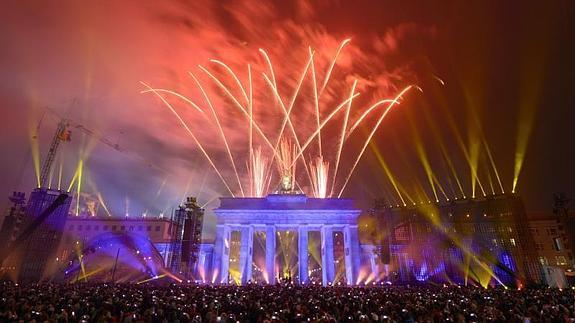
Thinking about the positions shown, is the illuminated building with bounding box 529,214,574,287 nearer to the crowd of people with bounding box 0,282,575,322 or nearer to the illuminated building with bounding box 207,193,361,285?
the illuminated building with bounding box 207,193,361,285

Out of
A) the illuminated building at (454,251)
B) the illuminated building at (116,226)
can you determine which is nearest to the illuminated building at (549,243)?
the illuminated building at (454,251)

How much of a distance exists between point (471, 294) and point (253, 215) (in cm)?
3627

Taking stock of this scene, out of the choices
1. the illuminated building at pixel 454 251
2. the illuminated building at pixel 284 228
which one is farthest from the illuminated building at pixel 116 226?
the illuminated building at pixel 454 251

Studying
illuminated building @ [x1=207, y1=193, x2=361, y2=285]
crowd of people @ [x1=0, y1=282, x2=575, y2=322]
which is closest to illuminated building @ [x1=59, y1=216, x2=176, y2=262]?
illuminated building @ [x1=207, y1=193, x2=361, y2=285]

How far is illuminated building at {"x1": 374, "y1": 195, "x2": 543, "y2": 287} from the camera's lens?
133ft

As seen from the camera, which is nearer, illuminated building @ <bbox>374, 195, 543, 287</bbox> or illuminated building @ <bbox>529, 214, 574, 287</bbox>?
illuminated building @ <bbox>374, 195, 543, 287</bbox>

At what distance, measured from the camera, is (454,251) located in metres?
45.8

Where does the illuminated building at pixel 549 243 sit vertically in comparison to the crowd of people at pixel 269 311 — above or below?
above

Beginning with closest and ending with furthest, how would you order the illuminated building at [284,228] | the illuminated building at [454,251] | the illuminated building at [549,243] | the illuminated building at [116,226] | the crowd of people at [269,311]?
the crowd of people at [269,311] < the illuminated building at [454,251] < the illuminated building at [284,228] < the illuminated building at [549,243] < the illuminated building at [116,226]

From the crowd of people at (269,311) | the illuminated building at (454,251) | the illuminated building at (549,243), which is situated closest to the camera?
the crowd of people at (269,311)

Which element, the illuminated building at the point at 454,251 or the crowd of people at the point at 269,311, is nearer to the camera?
the crowd of people at the point at 269,311

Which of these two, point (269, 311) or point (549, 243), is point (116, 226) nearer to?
point (269, 311)

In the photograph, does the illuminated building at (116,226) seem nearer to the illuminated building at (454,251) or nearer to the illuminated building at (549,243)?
the illuminated building at (454,251)

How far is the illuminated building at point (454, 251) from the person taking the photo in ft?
133
